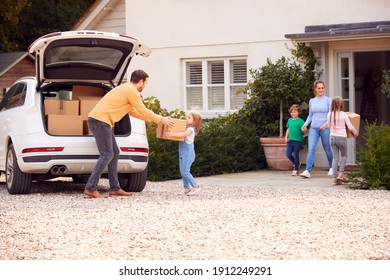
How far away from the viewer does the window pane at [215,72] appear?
1983 cm

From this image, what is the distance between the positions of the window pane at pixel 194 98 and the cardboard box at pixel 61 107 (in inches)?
276

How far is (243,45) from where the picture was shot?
19391 mm

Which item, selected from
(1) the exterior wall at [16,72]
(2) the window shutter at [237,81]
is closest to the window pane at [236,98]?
(2) the window shutter at [237,81]

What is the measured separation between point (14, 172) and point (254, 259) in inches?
235

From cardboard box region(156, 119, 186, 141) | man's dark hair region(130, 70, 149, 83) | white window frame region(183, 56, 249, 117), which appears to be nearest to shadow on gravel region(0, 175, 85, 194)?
cardboard box region(156, 119, 186, 141)

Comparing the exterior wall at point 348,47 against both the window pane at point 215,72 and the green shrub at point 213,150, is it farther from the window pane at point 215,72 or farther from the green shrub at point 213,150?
the window pane at point 215,72

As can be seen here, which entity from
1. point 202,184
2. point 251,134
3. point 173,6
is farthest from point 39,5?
point 202,184

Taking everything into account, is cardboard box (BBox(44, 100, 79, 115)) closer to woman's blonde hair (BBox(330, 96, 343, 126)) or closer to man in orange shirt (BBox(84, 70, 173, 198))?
man in orange shirt (BBox(84, 70, 173, 198))

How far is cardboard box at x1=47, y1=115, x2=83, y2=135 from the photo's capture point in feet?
42.1

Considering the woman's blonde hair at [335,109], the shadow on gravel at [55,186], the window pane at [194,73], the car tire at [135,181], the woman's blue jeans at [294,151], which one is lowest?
the shadow on gravel at [55,186]

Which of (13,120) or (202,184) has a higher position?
(13,120)

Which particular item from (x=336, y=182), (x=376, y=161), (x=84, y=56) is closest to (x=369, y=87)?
(x=336, y=182)

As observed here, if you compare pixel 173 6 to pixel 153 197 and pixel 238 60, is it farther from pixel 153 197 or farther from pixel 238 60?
pixel 153 197

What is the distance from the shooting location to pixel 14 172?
41.7 feet
